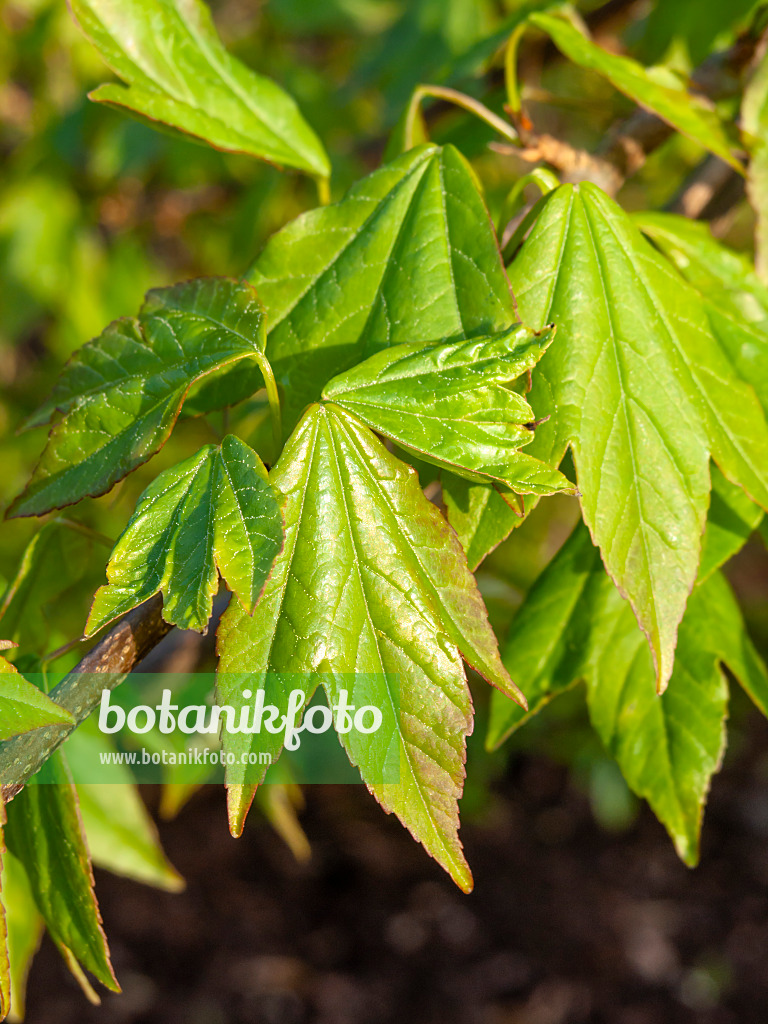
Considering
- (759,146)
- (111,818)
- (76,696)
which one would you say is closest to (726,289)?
(759,146)

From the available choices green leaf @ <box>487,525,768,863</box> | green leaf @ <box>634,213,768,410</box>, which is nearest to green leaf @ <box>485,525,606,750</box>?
green leaf @ <box>487,525,768,863</box>

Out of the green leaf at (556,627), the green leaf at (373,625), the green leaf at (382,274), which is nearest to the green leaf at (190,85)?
the green leaf at (382,274)

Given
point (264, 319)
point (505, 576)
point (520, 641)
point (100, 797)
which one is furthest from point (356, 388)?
point (505, 576)

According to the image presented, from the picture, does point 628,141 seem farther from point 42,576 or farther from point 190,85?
point 42,576

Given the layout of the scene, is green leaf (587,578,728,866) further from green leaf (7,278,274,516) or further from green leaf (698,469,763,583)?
green leaf (7,278,274,516)

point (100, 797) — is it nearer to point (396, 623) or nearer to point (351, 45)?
point (396, 623)
